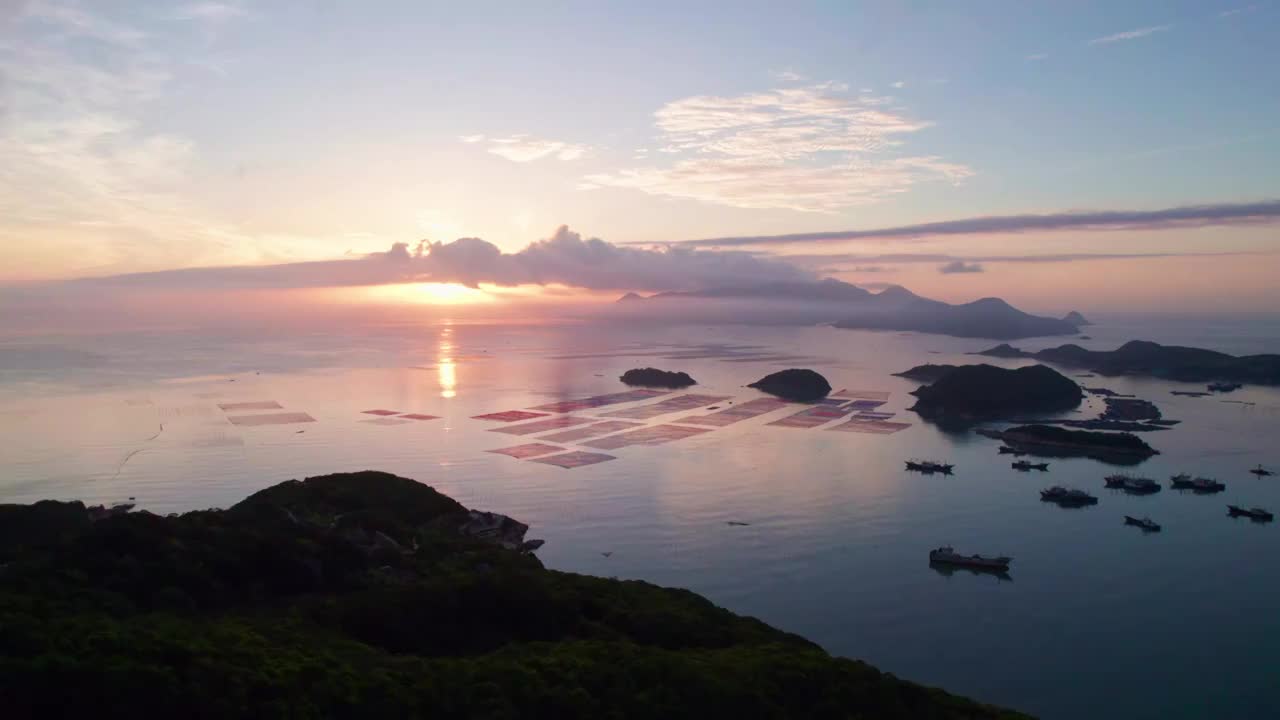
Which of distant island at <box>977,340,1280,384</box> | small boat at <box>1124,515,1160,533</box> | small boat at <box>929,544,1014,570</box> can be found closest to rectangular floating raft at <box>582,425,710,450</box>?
small boat at <box>929,544,1014,570</box>

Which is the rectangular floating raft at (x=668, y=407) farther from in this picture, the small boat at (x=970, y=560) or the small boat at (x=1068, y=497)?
the small boat at (x=970, y=560)

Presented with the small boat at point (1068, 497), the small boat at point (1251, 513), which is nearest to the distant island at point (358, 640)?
the small boat at point (1068, 497)

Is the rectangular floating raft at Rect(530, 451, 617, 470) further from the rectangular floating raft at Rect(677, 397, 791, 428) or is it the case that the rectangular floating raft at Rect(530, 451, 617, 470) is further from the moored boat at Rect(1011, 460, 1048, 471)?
the moored boat at Rect(1011, 460, 1048, 471)

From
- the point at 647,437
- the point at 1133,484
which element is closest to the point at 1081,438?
the point at 1133,484

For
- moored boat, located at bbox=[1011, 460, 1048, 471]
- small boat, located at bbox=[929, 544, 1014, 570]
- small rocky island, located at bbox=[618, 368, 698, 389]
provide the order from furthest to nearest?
small rocky island, located at bbox=[618, 368, 698, 389] → moored boat, located at bbox=[1011, 460, 1048, 471] → small boat, located at bbox=[929, 544, 1014, 570]

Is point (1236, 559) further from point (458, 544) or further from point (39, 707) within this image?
point (39, 707)
